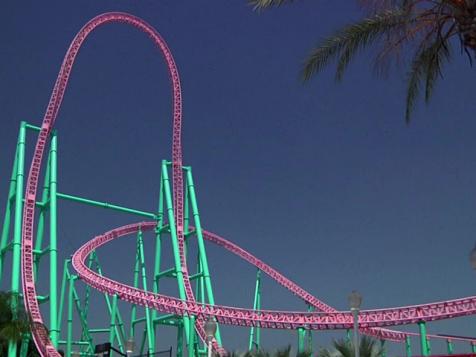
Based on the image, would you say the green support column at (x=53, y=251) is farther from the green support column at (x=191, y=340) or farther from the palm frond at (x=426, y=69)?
the palm frond at (x=426, y=69)

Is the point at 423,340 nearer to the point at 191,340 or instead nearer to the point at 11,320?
the point at 191,340

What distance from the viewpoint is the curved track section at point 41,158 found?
23531 millimetres

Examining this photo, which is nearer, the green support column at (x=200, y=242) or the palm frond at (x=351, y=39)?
the palm frond at (x=351, y=39)

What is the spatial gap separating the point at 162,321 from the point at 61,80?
1042 centimetres

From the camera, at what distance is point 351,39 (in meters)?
8.06

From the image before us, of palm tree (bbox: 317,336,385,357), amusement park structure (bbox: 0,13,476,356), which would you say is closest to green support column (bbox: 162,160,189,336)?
amusement park structure (bbox: 0,13,476,356)

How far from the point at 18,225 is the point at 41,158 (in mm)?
3540

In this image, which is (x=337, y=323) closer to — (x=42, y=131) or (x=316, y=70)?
(x=42, y=131)

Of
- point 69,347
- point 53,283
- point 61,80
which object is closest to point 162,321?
point 69,347

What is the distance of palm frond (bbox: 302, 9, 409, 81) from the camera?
7.82 metres

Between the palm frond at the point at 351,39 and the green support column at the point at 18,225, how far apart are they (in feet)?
50.0

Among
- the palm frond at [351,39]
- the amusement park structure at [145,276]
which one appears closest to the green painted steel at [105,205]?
the amusement park structure at [145,276]

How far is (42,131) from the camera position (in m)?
26.6

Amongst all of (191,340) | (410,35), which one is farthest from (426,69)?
(191,340)
